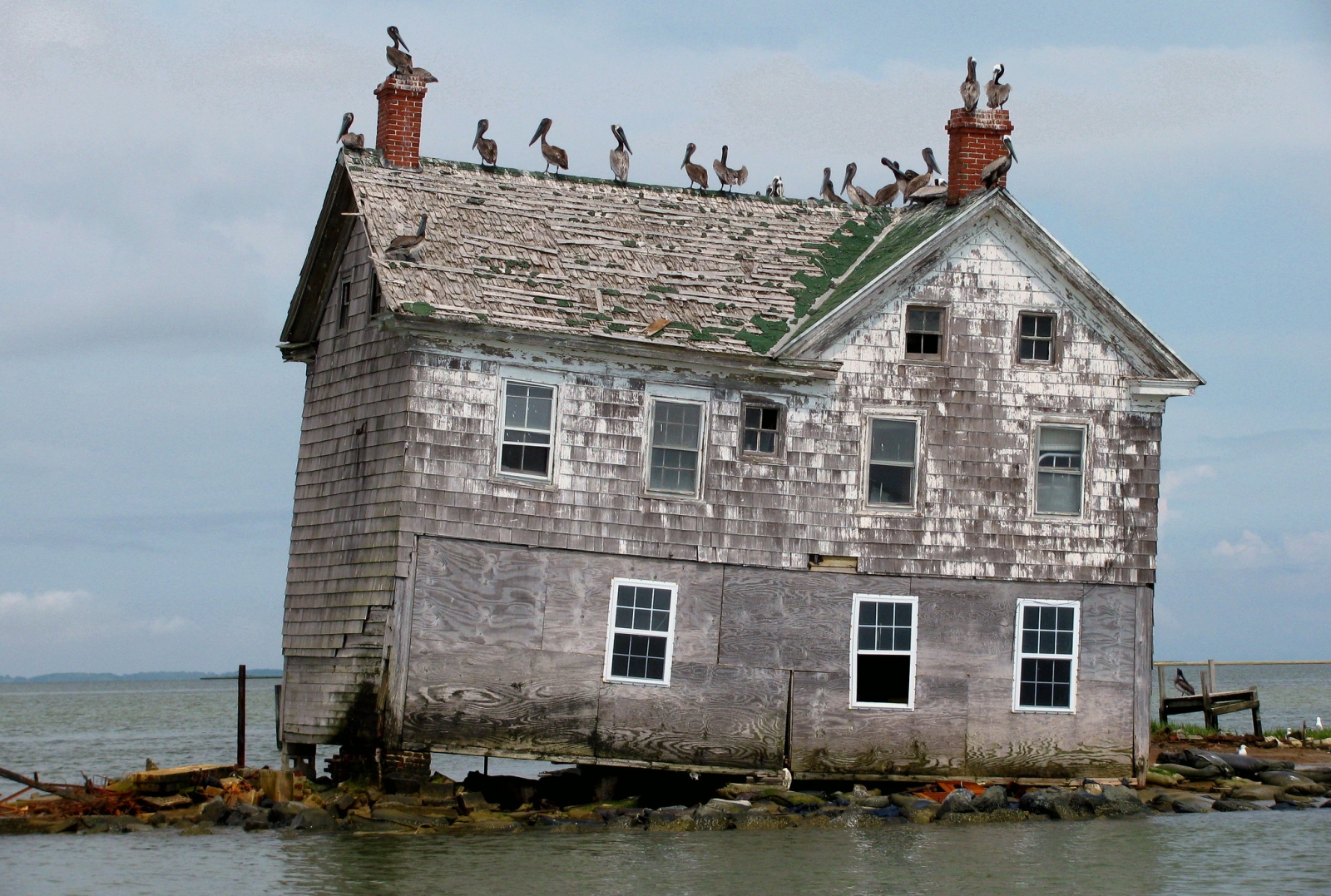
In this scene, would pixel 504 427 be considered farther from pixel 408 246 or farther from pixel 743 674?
pixel 743 674

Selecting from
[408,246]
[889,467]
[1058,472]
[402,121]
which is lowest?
[889,467]

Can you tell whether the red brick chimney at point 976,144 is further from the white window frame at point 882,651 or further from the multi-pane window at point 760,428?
the white window frame at point 882,651

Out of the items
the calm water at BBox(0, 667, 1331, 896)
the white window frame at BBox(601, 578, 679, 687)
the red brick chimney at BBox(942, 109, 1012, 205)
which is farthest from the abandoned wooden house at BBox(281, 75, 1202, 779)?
the calm water at BBox(0, 667, 1331, 896)

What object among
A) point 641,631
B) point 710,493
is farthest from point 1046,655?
point 641,631

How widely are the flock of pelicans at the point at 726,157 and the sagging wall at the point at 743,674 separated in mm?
5503

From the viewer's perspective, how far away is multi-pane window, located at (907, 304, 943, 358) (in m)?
26.6

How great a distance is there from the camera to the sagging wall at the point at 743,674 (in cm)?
2433

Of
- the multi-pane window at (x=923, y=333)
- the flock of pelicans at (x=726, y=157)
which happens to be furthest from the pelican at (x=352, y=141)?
the multi-pane window at (x=923, y=333)

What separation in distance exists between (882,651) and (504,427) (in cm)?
644

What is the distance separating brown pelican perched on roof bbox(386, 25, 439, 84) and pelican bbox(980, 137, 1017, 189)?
8820mm

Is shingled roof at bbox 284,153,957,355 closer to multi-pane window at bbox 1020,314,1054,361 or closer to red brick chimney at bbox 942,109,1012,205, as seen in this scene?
red brick chimney at bbox 942,109,1012,205

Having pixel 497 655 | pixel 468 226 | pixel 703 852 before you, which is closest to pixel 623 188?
pixel 468 226

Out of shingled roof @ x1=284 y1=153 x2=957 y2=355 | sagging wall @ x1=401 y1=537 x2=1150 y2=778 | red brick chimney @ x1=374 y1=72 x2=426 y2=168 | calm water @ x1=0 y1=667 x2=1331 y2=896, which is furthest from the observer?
red brick chimney @ x1=374 y1=72 x2=426 y2=168

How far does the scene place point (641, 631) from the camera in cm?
2511
